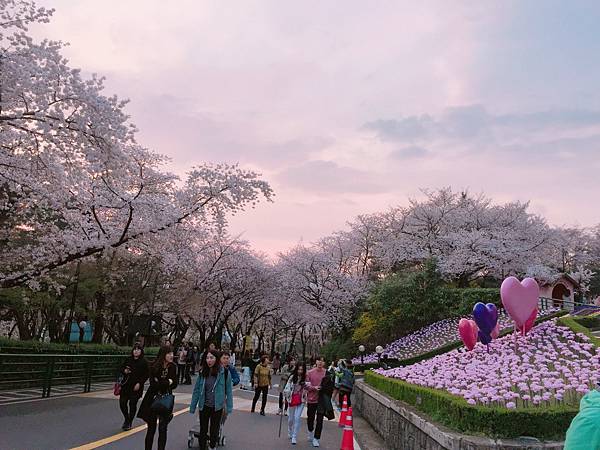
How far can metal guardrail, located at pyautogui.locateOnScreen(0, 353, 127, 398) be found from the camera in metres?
14.4

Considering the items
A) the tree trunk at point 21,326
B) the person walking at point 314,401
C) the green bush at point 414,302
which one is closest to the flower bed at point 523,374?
the person walking at point 314,401

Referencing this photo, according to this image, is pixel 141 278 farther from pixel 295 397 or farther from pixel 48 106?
pixel 295 397

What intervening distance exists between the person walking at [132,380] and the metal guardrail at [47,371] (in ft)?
19.1

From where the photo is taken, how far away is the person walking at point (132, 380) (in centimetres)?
925

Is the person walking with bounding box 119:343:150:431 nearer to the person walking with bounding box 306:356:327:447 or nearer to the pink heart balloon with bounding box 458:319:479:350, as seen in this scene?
the person walking with bounding box 306:356:327:447

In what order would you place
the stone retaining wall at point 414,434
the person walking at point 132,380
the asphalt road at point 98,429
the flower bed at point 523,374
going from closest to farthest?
the stone retaining wall at point 414,434
the flower bed at point 523,374
the asphalt road at point 98,429
the person walking at point 132,380

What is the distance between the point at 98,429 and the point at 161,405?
130 inches

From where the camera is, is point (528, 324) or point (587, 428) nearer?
point (587, 428)

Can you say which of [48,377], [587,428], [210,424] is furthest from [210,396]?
[48,377]

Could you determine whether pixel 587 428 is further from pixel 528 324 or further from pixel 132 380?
pixel 528 324

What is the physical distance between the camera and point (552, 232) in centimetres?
3834

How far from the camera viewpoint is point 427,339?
1038 inches

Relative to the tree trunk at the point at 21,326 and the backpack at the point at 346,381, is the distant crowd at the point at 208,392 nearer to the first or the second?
the backpack at the point at 346,381

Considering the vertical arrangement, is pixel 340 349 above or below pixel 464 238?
below
